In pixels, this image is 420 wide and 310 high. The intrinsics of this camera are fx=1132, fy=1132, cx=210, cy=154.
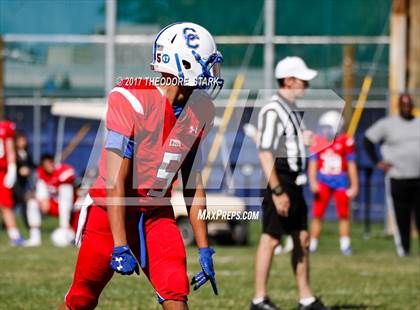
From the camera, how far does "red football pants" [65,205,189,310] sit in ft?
17.3

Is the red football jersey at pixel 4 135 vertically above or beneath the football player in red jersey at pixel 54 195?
above

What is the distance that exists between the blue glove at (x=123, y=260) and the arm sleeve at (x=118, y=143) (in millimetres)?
433

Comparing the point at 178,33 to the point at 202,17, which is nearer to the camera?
the point at 178,33

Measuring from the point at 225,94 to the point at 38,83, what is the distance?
3.70 m

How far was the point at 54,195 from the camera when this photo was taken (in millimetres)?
16828

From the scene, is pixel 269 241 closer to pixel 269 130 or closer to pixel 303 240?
pixel 303 240

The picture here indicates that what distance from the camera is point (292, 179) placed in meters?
8.43

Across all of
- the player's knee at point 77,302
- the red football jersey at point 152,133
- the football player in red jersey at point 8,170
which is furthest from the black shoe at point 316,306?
the football player in red jersey at point 8,170

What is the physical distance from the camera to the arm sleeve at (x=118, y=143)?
16.8 feet

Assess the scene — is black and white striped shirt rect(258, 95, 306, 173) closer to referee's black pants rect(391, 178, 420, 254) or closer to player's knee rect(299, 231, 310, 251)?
player's knee rect(299, 231, 310, 251)

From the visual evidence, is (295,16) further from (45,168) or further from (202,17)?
(45,168)

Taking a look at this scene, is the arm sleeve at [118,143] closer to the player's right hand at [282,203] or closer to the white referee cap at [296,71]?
the player's right hand at [282,203]

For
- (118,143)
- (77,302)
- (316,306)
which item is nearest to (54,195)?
(316,306)

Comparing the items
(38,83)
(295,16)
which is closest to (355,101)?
(295,16)
